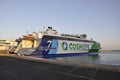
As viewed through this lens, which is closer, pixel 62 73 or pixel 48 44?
pixel 62 73

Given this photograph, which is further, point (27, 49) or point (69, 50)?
point (69, 50)

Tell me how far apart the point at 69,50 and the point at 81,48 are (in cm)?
1041

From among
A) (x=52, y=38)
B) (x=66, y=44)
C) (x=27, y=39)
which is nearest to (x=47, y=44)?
(x=52, y=38)

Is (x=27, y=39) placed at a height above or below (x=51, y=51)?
above

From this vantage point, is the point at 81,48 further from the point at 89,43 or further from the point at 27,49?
the point at 27,49

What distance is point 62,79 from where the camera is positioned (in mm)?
11039

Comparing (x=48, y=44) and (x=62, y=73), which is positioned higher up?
(x=62, y=73)

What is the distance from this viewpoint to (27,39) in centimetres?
5403

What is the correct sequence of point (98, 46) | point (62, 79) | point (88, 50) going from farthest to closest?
point (98, 46), point (88, 50), point (62, 79)

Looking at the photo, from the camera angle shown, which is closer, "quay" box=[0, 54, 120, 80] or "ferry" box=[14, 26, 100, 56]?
"quay" box=[0, 54, 120, 80]

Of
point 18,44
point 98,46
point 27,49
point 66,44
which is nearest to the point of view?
point 27,49

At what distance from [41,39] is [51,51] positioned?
22.6 feet

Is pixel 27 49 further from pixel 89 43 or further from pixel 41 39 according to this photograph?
pixel 89 43

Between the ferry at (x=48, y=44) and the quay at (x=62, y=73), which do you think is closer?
the quay at (x=62, y=73)
